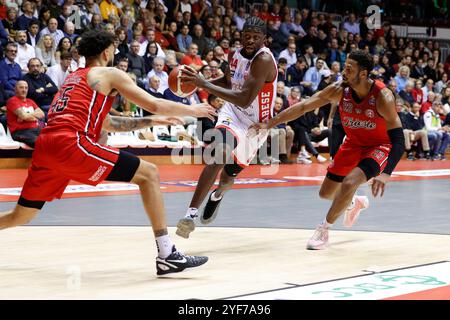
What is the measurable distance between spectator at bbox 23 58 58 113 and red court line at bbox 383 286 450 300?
362 inches

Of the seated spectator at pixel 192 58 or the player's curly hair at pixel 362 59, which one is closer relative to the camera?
the player's curly hair at pixel 362 59

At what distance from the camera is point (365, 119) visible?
644cm

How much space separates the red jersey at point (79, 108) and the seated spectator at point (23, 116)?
24.2 ft

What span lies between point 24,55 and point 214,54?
148 inches

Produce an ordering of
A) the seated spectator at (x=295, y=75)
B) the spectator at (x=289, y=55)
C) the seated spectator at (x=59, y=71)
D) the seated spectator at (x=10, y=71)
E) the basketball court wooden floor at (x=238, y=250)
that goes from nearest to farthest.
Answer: the basketball court wooden floor at (x=238, y=250)
the seated spectator at (x=10, y=71)
the seated spectator at (x=59, y=71)
the seated spectator at (x=295, y=75)
the spectator at (x=289, y=55)

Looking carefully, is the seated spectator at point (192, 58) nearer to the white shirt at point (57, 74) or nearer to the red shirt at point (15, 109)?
the white shirt at point (57, 74)

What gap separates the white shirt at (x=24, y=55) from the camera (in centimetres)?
1315

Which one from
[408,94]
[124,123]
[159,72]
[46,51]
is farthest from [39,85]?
[408,94]

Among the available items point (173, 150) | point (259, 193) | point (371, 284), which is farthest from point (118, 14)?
point (371, 284)

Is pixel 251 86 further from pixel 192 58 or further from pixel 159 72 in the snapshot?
pixel 192 58

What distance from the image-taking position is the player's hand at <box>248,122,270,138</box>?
6594 millimetres

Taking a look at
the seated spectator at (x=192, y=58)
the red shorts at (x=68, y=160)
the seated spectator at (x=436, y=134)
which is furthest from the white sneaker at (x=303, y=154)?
the red shorts at (x=68, y=160)

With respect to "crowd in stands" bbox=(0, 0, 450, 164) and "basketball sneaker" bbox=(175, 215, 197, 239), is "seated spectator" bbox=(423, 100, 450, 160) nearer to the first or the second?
"crowd in stands" bbox=(0, 0, 450, 164)
